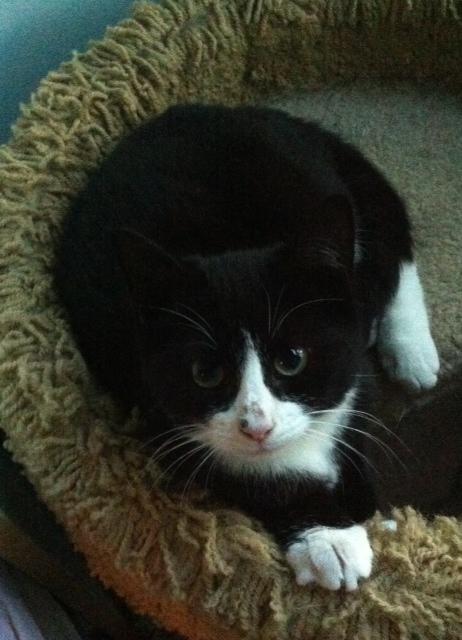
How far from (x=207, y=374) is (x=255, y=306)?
95 millimetres

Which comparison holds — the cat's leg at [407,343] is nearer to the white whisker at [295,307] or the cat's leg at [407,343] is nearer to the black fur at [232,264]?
the black fur at [232,264]

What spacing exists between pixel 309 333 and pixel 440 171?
72 cm

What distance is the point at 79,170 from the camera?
128cm

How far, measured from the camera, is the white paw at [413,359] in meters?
1.23

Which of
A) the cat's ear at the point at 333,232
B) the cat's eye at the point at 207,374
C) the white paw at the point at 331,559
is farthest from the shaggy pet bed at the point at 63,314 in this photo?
the cat's ear at the point at 333,232

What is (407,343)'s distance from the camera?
123 cm

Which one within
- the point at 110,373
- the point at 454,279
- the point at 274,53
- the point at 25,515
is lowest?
the point at 454,279

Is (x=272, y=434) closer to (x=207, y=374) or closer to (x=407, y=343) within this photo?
(x=207, y=374)

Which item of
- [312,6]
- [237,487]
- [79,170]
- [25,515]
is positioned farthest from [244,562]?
[312,6]

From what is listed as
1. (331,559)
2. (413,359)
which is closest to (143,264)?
(331,559)

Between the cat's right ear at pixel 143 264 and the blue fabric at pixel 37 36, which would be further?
the blue fabric at pixel 37 36

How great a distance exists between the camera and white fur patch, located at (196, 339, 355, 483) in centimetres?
86

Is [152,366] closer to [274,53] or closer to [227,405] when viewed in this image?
[227,405]

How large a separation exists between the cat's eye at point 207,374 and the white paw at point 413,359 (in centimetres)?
42
